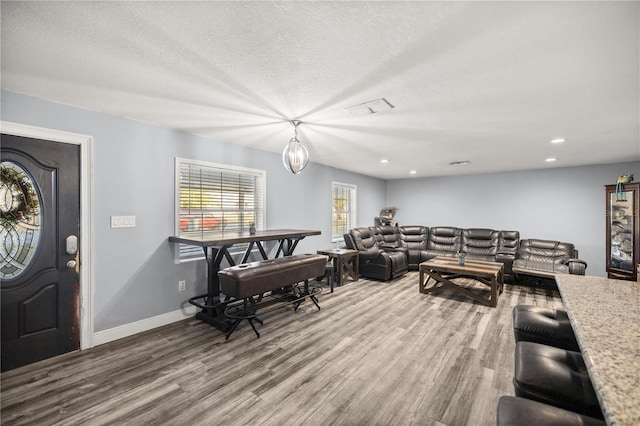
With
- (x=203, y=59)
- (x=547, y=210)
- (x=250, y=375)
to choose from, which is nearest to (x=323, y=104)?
(x=203, y=59)

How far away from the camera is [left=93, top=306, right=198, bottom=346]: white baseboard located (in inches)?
106

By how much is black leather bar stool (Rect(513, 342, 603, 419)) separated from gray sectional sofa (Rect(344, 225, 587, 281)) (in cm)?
392

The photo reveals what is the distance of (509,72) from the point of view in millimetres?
1886

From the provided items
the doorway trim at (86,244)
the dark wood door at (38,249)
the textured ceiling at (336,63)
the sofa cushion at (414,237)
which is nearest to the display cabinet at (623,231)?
the textured ceiling at (336,63)

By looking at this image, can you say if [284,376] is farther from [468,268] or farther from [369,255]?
[369,255]

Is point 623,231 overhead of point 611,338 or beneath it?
overhead

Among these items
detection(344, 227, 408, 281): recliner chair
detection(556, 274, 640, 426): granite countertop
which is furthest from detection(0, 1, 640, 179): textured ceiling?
detection(344, 227, 408, 281): recliner chair

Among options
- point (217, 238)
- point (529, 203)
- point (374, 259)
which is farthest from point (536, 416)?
point (529, 203)

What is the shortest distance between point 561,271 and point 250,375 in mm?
5175

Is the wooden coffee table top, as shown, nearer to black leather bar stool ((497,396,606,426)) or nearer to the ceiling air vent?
the ceiling air vent

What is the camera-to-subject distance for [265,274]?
297cm

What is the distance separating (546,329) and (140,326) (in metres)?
3.62

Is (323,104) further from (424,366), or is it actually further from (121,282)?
(121,282)

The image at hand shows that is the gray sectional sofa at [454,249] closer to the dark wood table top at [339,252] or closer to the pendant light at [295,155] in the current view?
the dark wood table top at [339,252]
